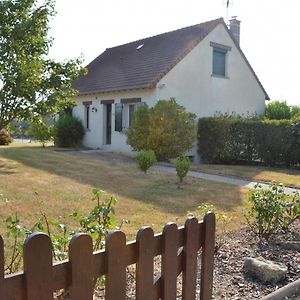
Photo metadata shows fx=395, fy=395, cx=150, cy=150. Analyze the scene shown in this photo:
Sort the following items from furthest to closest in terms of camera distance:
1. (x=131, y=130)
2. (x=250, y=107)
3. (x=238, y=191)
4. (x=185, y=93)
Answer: (x=250, y=107)
(x=185, y=93)
(x=131, y=130)
(x=238, y=191)

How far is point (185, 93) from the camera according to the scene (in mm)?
18891

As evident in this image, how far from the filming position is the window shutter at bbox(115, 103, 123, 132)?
19.9 meters

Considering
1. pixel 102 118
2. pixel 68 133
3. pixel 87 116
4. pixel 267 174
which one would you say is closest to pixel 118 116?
pixel 102 118

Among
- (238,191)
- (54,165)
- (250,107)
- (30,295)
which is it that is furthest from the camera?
(250,107)

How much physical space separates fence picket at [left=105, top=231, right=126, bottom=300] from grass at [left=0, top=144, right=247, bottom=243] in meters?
2.78

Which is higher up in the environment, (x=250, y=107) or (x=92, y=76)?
(x=92, y=76)

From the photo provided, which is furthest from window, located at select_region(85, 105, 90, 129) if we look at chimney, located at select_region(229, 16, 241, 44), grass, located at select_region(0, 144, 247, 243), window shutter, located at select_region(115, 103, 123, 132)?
grass, located at select_region(0, 144, 247, 243)

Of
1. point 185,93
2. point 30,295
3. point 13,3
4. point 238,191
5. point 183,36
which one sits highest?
point 183,36

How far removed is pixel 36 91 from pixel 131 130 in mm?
5925

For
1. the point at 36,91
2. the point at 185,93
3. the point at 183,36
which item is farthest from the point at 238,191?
the point at 183,36

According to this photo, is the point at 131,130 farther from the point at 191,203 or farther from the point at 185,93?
the point at 191,203

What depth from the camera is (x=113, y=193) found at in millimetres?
8695

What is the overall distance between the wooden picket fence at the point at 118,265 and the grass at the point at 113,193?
2.59m

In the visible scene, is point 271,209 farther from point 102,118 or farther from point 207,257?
point 102,118
